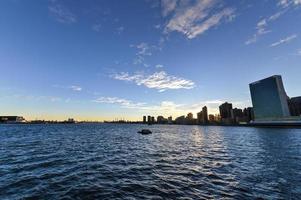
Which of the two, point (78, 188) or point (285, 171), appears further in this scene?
point (285, 171)

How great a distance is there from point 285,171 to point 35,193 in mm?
28875

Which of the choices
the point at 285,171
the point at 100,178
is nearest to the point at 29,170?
the point at 100,178

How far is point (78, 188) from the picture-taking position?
1816 centimetres

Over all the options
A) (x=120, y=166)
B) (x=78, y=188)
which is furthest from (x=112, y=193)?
(x=120, y=166)

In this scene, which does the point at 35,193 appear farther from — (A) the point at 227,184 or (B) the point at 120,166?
(A) the point at 227,184

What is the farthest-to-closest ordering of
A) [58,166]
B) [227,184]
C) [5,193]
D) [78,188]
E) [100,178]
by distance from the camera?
[58,166]
[100,178]
[227,184]
[78,188]
[5,193]

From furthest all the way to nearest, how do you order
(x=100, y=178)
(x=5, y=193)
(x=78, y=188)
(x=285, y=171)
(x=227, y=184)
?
(x=285, y=171), (x=100, y=178), (x=227, y=184), (x=78, y=188), (x=5, y=193)

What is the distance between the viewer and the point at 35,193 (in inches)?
663

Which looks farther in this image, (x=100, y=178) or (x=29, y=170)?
(x=29, y=170)

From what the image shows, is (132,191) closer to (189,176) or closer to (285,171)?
(189,176)

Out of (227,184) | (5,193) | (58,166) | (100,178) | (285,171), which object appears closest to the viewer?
(5,193)

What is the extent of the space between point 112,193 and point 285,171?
73.5ft

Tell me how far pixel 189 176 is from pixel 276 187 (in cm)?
875

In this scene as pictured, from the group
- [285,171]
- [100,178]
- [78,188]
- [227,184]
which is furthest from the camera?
[285,171]
